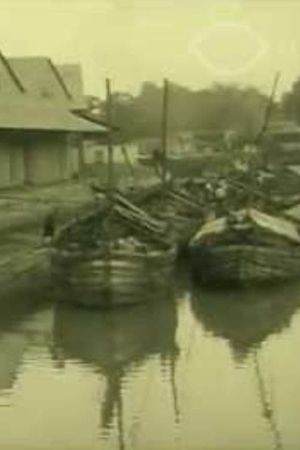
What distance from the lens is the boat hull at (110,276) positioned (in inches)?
167

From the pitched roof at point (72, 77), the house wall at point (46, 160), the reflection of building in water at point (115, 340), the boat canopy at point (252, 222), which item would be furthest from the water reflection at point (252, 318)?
the pitched roof at point (72, 77)

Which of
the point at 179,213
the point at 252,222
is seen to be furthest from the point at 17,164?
the point at 252,222

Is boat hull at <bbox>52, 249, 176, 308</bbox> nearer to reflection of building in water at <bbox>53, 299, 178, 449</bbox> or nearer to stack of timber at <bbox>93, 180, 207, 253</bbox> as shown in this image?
reflection of building in water at <bbox>53, 299, 178, 449</bbox>

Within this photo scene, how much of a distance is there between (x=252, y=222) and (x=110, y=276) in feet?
2.13

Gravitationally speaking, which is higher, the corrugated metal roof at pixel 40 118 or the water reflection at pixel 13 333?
the corrugated metal roof at pixel 40 118

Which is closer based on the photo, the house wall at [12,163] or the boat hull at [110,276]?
the house wall at [12,163]

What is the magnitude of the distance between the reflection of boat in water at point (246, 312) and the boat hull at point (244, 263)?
0.25ft

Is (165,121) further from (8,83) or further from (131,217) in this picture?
(131,217)

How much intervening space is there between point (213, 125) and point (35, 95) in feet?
1.71

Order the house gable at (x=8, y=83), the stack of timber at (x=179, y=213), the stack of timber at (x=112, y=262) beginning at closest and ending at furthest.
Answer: the house gable at (x=8, y=83), the stack of timber at (x=179, y=213), the stack of timber at (x=112, y=262)

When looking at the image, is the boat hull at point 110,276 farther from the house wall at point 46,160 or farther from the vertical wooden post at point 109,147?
the house wall at point 46,160

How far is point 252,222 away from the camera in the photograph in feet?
15.7

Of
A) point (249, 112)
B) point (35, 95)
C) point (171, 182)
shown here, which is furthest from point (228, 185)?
point (249, 112)

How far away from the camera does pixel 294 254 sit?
15.5 feet
